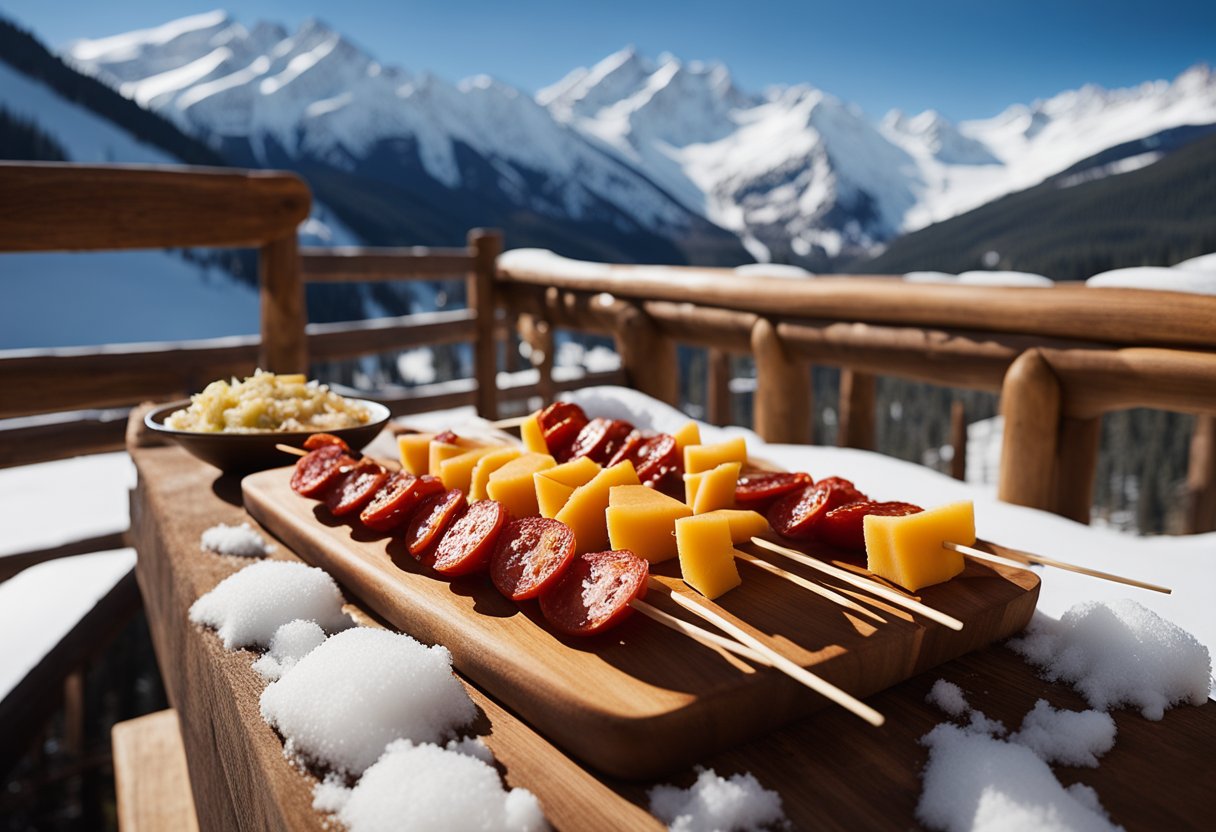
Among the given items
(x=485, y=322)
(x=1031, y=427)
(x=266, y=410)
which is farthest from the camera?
(x=485, y=322)

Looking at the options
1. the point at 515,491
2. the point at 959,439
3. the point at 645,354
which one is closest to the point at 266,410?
the point at 515,491

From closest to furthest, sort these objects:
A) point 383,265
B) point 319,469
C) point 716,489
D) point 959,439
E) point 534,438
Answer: point 716,489 < point 319,469 < point 534,438 < point 959,439 < point 383,265

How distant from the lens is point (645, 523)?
92 centimetres

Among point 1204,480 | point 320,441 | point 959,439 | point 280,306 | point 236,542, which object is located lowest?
point 1204,480

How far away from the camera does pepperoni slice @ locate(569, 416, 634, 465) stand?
1376 millimetres

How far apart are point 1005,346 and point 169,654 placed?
1.93 metres

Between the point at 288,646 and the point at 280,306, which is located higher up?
the point at 280,306

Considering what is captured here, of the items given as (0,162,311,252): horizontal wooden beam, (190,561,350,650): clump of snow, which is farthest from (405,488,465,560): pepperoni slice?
(0,162,311,252): horizontal wooden beam

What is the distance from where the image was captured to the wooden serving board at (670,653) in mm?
668

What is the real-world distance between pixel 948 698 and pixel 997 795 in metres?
0.17

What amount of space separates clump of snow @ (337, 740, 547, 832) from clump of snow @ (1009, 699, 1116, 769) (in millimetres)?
436

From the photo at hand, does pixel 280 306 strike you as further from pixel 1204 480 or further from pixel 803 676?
pixel 1204 480

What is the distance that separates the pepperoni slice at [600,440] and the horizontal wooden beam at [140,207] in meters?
1.87

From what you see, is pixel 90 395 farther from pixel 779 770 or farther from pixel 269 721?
pixel 779 770
